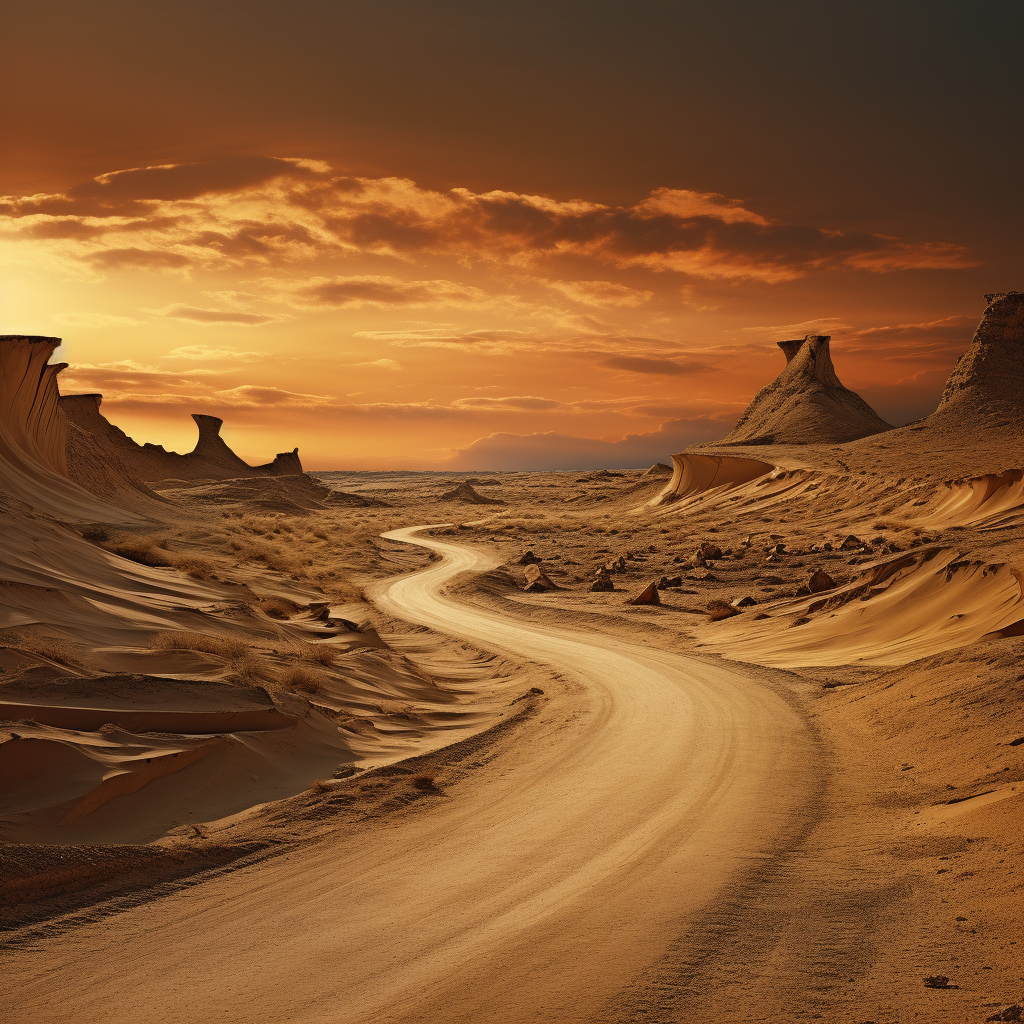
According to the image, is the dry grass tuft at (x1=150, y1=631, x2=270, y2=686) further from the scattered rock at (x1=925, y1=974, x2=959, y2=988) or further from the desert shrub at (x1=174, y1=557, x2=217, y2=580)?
the scattered rock at (x1=925, y1=974, x2=959, y2=988)

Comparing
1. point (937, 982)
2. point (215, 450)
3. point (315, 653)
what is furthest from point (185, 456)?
point (937, 982)

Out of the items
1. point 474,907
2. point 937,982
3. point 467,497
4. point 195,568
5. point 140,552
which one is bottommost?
point 937,982

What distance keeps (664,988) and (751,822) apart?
163 inches

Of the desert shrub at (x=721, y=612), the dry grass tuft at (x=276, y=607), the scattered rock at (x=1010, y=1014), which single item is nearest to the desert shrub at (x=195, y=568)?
the dry grass tuft at (x=276, y=607)

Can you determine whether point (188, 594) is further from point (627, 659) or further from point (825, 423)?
point (825, 423)

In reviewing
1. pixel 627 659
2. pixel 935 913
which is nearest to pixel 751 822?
pixel 935 913

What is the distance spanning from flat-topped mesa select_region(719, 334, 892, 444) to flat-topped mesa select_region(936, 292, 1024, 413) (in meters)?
13.4

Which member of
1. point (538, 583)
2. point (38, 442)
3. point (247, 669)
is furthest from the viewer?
point (38, 442)

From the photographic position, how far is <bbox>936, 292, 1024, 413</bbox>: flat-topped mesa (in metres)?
63.2

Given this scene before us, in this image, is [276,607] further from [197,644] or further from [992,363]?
[992,363]

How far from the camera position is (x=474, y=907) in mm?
7941

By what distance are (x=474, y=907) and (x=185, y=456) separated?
89886 millimetres

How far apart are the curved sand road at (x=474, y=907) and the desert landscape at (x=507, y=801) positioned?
4 cm

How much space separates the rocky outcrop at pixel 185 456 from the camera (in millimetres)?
66625
